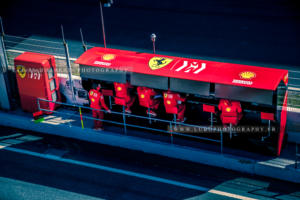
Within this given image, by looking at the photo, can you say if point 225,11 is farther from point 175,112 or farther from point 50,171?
point 50,171

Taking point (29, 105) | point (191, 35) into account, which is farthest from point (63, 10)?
point (29, 105)

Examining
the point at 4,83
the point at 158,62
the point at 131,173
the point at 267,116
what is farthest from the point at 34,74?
the point at 267,116

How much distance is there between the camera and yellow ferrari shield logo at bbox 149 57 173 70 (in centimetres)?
1335

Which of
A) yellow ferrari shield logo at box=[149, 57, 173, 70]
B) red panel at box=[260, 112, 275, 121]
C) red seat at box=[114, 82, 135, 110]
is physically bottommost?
red panel at box=[260, 112, 275, 121]

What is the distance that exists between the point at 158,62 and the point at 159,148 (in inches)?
105

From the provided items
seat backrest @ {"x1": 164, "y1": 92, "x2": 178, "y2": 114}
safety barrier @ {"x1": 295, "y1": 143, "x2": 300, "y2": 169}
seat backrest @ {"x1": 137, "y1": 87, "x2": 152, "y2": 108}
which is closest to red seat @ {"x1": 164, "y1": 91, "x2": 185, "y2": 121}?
seat backrest @ {"x1": 164, "y1": 92, "x2": 178, "y2": 114}

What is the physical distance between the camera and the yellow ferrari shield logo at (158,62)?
13.4 meters

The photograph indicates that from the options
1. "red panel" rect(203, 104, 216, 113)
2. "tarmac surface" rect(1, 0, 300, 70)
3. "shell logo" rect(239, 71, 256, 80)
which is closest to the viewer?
"shell logo" rect(239, 71, 256, 80)

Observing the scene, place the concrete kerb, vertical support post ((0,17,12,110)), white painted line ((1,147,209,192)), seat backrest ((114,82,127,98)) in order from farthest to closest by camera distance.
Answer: vertical support post ((0,17,12,110)) → seat backrest ((114,82,127,98)) → the concrete kerb → white painted line ((1,147,209,192))

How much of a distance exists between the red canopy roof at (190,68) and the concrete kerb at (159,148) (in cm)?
225

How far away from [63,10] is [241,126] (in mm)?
15689

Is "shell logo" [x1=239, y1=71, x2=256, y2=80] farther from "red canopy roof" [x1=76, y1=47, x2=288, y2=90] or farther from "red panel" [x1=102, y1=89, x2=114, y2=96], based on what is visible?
"red panel" [x1=102, y1=89, x2=114, y2=96]

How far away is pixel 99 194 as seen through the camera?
1228 centimetres

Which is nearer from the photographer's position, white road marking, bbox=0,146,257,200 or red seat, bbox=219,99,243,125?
white road marking, bbox=0,146,257,200
